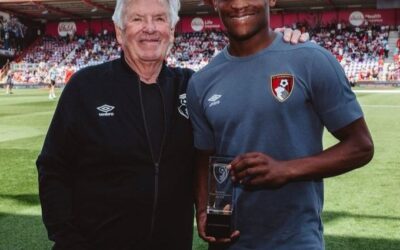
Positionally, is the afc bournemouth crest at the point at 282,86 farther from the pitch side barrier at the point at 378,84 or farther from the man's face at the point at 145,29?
the pitch side barrier at the point at 378,84

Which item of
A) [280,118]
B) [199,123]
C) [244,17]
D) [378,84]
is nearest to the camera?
[280,118]

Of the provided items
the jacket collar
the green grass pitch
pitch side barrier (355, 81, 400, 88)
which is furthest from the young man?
pitch side barrier (355, 81, 400, 88)

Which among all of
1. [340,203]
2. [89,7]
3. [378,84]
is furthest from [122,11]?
[89,7]

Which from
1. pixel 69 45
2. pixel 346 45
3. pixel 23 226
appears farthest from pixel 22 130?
pixel 69 45

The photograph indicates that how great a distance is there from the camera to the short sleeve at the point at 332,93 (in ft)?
7.09

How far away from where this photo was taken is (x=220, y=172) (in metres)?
2.13

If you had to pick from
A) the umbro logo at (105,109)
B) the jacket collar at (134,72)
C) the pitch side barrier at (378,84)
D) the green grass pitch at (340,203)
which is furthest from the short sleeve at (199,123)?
the pitch side barrier at (378,84)

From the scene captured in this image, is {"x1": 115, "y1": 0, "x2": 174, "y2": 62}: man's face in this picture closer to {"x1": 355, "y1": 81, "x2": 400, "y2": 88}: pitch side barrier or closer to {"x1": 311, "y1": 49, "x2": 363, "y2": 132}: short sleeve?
{"x1": 311, "y1": 49, "x2": 363, "y2": 132}: short sleeve

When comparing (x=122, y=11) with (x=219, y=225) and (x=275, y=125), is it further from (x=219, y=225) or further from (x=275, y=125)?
(x=219, y=225)

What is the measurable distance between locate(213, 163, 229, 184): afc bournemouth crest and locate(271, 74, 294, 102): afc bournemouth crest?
35 centimetres

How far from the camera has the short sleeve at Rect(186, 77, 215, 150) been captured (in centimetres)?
251

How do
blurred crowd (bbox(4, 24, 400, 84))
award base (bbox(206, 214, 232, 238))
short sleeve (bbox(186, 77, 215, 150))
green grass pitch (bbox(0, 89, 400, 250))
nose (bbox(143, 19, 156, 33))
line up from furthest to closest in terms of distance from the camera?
blurred crowd (bbox(4, 24, 400, 84))
green grass pitch (bbox(0, 89, 400, 250))
nose (bbox(143, 19, 156, 33))
short sleeve (bbox(186, 77, 215, 150))
award base (bbox(206, 214, 232, 238))

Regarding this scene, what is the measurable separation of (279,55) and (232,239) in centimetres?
75

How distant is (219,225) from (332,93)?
65 cm
